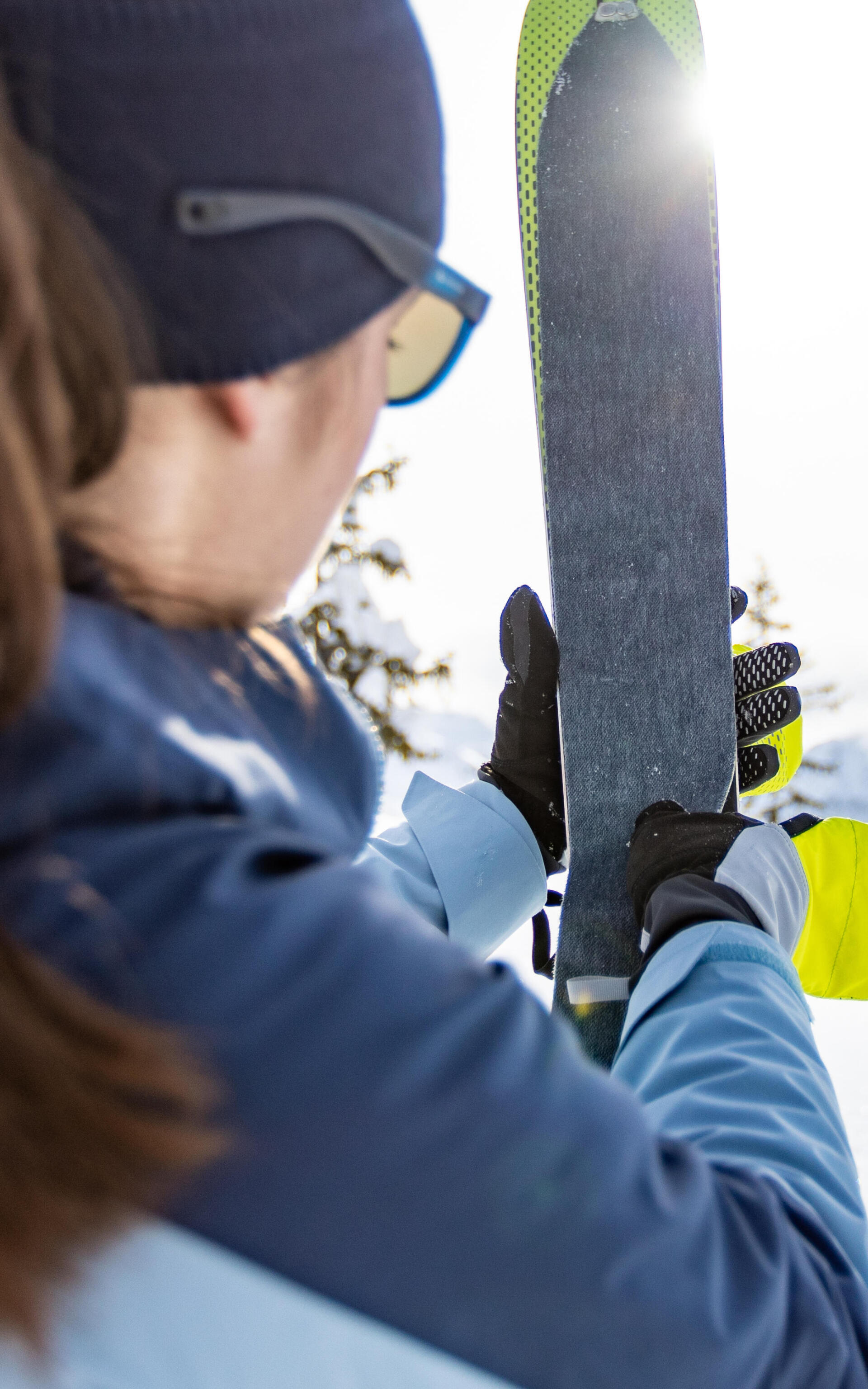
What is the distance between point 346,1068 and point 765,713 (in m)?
1.71

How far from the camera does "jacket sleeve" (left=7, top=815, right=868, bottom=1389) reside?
420mm

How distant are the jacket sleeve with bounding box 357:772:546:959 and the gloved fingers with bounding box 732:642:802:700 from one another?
61 cm

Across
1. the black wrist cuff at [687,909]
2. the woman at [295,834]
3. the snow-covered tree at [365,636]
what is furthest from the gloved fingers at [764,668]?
the snow-covered tree at [365,636]

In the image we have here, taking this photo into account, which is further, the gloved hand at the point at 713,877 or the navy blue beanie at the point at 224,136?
the gloved hand at the point at 713,877

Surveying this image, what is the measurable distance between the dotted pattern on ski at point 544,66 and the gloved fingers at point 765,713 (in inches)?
26.5

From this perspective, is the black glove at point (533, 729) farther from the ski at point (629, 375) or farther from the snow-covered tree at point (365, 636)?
the snow-covered tree at point (365, 636)

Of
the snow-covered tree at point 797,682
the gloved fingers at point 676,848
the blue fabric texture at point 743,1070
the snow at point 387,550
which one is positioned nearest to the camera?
the blue fabric texture at point 743,1070

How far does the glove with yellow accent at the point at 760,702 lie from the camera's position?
1.96 m

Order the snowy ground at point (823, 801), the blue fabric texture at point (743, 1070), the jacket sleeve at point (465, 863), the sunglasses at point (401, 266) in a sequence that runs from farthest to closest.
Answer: the snowy ground at point (823, 801) < the jacket sleeve at point (465, 863) < the blue fabric texture at point (743, 1070) < the sunglasses at point (401, 266)

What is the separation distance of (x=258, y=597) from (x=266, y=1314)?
38 cm

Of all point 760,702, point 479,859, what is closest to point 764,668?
point 760,702

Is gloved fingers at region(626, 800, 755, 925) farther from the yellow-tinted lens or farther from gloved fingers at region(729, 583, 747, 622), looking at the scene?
the yellow-tinted lens

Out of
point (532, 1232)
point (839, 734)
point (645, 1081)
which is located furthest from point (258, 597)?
point (839, 734)

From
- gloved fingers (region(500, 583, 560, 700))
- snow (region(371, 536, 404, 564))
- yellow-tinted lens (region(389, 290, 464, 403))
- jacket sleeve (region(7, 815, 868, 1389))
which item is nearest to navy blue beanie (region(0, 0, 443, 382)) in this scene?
yellow-tinted lens (region(389, 290, 464, 403))
